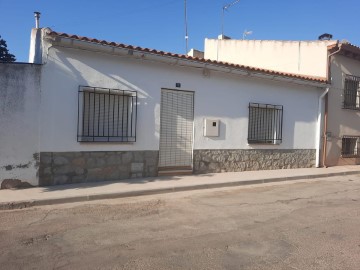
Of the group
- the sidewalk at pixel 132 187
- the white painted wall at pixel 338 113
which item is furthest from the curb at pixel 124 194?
the white painted wall at pixel 338 113

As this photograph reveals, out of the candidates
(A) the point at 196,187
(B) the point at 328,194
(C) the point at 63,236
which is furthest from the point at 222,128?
(C) the point at 63,236

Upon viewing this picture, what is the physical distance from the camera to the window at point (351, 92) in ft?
46.0

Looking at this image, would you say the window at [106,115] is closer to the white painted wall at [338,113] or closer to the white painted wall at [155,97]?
the white painted wall at [155,97]

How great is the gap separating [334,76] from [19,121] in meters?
11.5

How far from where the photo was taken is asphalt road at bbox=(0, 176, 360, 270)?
12.8 ft

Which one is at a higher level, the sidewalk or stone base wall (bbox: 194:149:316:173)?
stone base wall (bbox: 194:149:316:173)

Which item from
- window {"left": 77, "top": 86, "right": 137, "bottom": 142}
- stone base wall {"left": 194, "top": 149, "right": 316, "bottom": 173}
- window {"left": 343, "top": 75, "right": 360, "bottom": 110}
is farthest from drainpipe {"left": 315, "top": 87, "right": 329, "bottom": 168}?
window {"left": 77, "top": 86, "right": 137, "bottom": 142}

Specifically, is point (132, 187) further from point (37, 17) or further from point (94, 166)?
point (37, 17)

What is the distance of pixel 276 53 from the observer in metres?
15.4

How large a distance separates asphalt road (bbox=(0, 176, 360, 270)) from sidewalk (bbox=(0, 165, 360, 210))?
0.98 feet

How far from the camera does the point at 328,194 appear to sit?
27.1 ft

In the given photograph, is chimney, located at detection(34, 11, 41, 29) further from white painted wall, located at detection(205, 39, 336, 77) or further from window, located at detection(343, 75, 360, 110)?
window, located at detection(343, 75, 360, 110)

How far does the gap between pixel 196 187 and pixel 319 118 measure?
279 inches

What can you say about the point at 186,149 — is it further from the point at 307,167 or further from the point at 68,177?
the point at 307,167
